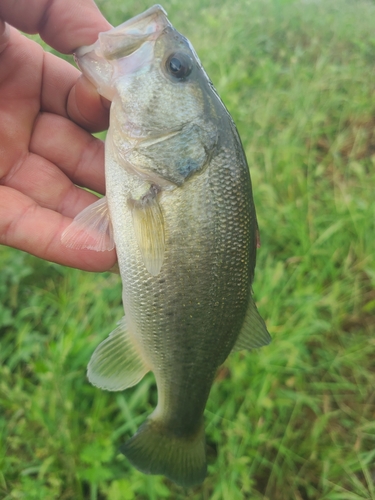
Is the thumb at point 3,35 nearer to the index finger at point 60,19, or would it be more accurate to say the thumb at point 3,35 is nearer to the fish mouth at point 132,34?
the index finger at point 60,19

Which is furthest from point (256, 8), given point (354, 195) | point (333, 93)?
point (354, 195)

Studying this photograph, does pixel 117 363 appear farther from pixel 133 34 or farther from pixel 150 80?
pixel 133 34

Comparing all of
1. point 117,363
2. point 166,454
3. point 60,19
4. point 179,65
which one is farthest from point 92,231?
point 166,454

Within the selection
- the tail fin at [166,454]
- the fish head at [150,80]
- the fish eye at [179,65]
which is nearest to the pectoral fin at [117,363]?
the tail fin at [166,454]

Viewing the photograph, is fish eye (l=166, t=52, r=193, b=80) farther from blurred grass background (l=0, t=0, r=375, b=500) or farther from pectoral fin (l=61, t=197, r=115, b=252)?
blurred grass background (l=0, t=0, r=375, b=500)

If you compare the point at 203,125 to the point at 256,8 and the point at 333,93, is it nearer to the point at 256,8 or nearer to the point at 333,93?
the point at 333,93

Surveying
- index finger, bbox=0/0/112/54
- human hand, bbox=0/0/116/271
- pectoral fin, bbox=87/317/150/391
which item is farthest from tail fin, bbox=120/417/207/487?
index finger, bbox=0/0/112/54
